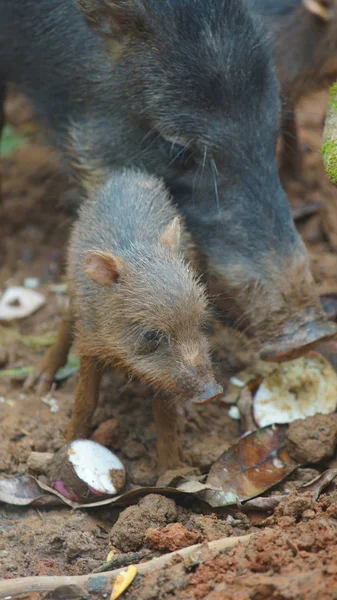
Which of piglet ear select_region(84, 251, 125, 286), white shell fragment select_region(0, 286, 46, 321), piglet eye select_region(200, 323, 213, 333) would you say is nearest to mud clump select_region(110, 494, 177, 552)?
piglet eye select_region(200, 323, 213, 333)

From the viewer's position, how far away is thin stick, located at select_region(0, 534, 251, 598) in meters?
3.31

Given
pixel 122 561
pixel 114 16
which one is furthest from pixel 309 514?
pixel 114 16

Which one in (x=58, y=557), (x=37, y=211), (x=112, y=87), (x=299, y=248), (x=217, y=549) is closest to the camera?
(x=217, y=549)

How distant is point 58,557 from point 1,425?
1058 millimetres

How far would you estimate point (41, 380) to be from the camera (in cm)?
501

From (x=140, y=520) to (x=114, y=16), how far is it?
2578 millimetres

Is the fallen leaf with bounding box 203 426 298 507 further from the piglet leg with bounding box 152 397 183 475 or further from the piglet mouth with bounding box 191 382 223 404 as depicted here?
the piglet mouth with bounding box 191 382 223 404

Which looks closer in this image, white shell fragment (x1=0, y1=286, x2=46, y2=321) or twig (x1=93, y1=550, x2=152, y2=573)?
twig (x1=93, y1=550, x2=152, y2=573)

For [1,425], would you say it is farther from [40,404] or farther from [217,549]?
[217,549]

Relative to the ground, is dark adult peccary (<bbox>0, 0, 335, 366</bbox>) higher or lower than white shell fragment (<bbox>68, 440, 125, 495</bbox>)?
higher

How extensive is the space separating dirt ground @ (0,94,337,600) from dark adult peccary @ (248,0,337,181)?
91cm

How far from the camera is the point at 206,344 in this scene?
3750 millimetres

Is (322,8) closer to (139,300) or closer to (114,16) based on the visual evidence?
(114,16)

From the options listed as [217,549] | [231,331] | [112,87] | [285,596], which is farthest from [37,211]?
[285,596]
